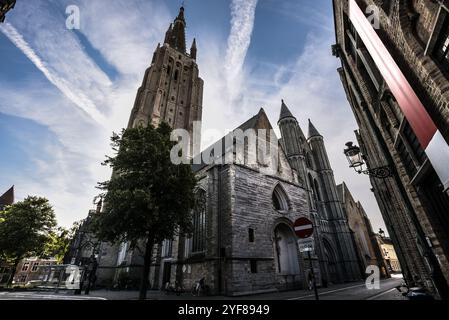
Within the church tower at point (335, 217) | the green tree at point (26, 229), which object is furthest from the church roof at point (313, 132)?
the green tree at point (26, 229)

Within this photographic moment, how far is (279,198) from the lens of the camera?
18.9 meters

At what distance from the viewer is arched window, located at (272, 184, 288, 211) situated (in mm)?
18672

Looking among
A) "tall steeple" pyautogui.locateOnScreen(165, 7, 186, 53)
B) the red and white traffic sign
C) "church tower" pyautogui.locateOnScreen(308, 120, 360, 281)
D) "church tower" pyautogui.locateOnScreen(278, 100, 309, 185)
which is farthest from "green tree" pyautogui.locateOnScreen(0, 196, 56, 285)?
Result: "tall steeple" pyautogui.locateOnScreen(165, 7, 186, 53)

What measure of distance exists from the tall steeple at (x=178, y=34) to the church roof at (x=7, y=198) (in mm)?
46284

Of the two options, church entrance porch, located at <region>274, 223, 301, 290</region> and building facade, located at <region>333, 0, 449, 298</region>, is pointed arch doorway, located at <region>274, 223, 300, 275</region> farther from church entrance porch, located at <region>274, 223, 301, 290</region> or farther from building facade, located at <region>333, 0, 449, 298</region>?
building facade, located at <region>333, 0, 449, 298</region>

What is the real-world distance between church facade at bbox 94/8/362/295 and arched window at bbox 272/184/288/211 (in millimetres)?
86

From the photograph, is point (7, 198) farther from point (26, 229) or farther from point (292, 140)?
point (292, 140)

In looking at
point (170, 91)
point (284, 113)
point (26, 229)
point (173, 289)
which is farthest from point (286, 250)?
point (170, 91)

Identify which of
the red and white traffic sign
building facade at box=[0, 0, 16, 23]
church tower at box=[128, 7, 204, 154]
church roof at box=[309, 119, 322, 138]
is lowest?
the red and white traffic sign

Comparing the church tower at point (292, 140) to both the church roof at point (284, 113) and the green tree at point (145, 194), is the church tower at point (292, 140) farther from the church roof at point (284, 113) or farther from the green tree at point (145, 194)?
the green tree at point (145, 194)

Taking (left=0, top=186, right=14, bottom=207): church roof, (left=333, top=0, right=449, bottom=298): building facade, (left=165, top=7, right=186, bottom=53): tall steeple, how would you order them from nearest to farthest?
(left=333, top=0, right=449, bottom=298): building facade, (left=0, top=186, right=14, bottom=207): church roof, (left=165, top=7, right=186, bottom=53): tall steeple

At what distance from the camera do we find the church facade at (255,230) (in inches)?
→ 539
